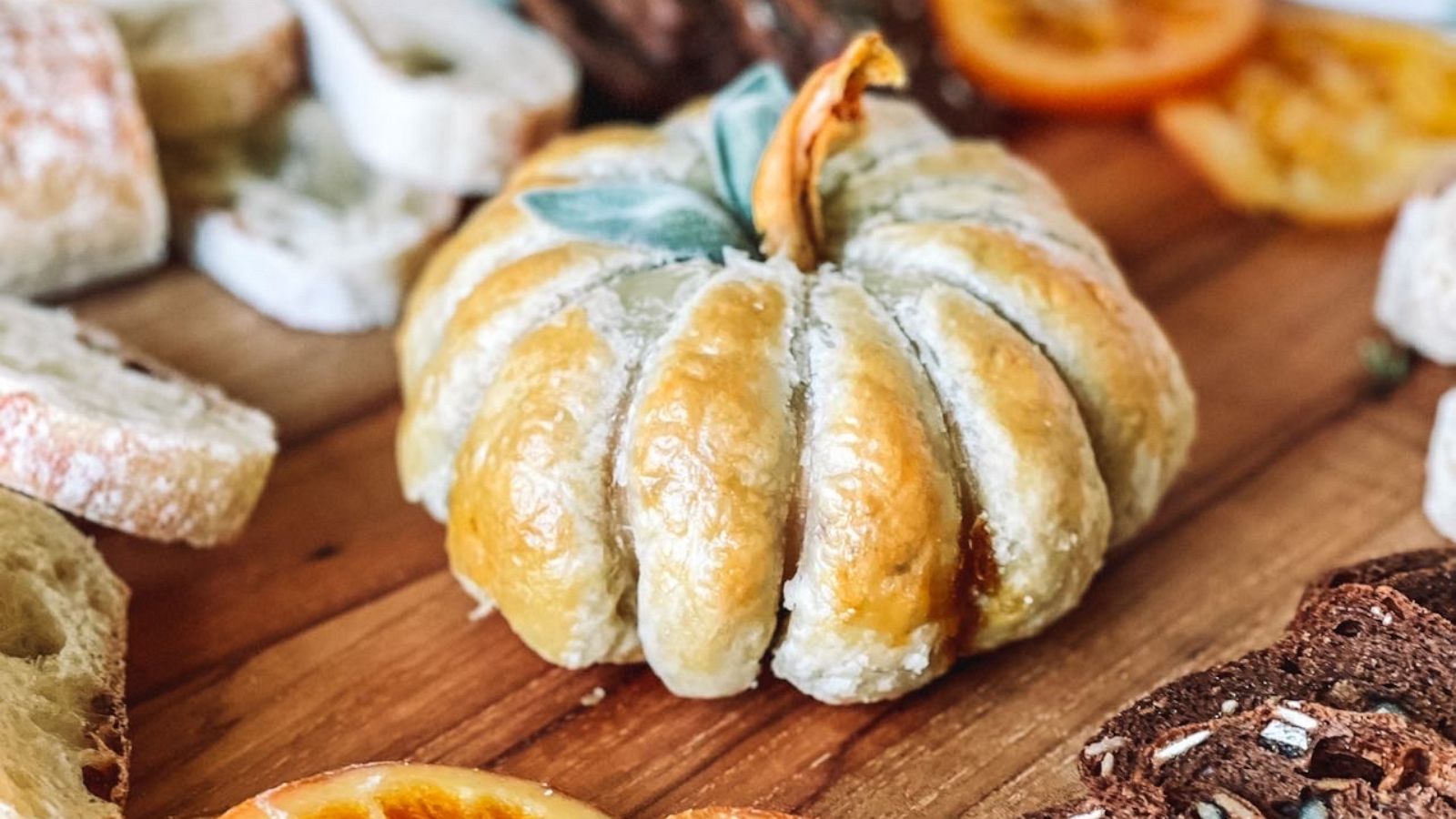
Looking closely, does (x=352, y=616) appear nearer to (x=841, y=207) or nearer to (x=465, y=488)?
(x=465, y=488)

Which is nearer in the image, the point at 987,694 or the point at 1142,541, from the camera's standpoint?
the point at 987,694

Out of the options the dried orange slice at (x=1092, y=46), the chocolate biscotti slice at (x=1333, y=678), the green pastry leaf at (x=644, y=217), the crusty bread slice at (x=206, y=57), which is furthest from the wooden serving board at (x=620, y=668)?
the dried orange slice at (x=1092, y=46)

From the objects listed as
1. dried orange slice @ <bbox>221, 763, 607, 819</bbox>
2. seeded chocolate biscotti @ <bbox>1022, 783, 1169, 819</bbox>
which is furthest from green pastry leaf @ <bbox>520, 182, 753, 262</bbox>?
seeded chocolate biscotti @ <bbox>1022, 783, 1169, 819</bbox>

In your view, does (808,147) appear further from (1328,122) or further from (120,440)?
(1328,122)

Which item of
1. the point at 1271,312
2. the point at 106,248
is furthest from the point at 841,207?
the point at 106,248

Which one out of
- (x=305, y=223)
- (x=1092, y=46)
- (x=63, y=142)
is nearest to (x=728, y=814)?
(x=305, y=223)

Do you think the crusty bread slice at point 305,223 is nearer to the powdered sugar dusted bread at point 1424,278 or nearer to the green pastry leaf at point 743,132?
the green pastry leaf at point 743,132
